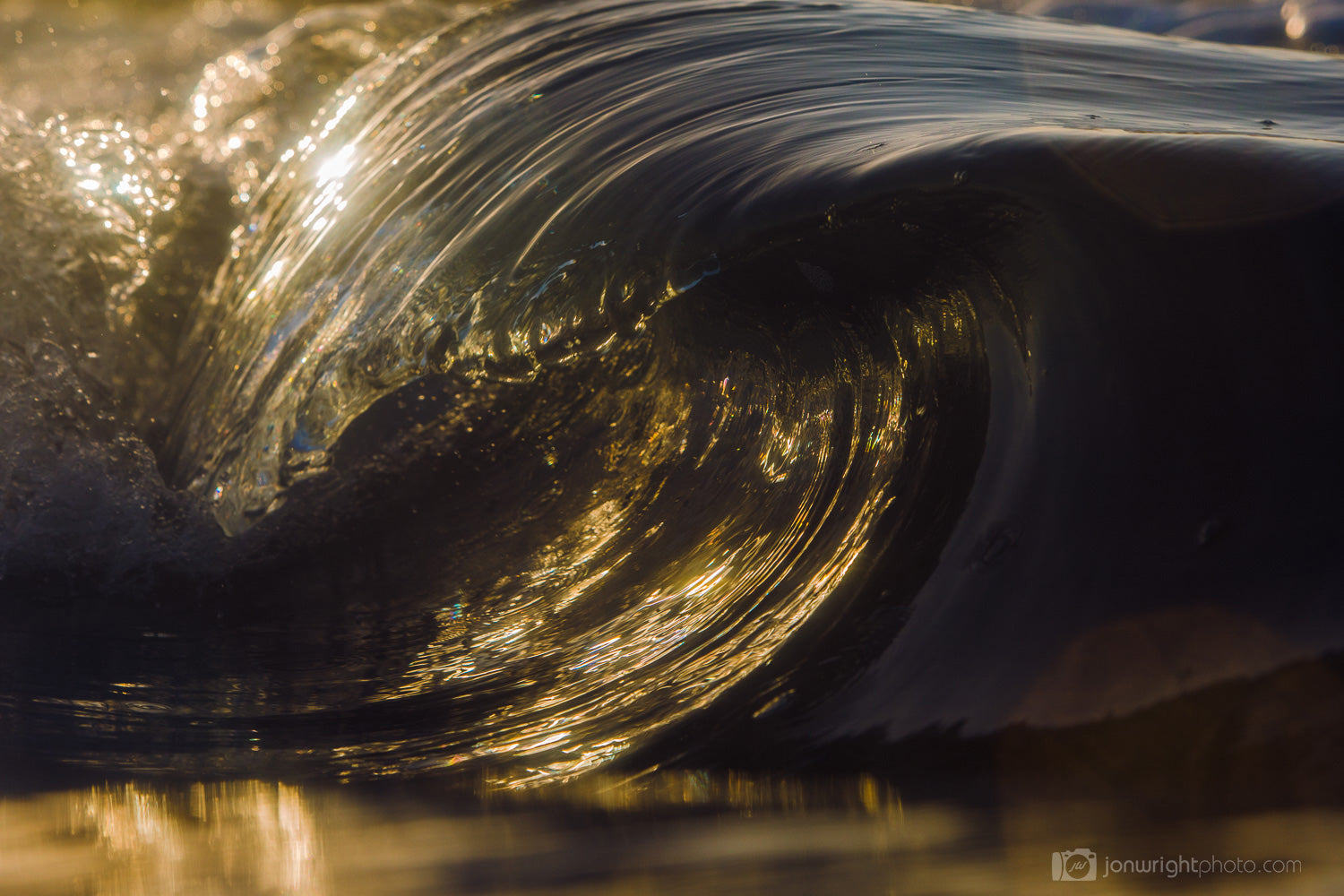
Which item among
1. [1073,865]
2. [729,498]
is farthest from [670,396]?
[1073,865]

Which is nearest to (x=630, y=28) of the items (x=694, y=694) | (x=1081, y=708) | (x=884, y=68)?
(x=884, y=68)

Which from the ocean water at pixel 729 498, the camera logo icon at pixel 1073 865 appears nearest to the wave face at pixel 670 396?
the ocean water at pixel 729 498

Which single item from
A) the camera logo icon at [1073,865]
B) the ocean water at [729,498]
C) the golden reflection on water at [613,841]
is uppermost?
the ocean water at [729,498]

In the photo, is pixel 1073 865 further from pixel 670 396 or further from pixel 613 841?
pixel 670 396

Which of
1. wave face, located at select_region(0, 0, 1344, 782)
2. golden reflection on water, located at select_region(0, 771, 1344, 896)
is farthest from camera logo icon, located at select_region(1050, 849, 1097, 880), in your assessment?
wave face, located at select_region(0, 0, 1344, 782)

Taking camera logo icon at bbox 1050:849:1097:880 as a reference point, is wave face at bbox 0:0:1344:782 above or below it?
above

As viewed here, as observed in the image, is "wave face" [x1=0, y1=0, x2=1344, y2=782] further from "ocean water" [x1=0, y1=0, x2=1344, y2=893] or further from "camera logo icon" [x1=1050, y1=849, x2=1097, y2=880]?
"camera logo icon" [x1=1050, y1=849, x2=1097, y2=880]

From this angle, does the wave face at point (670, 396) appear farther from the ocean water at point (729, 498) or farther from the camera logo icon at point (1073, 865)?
the camera logo icon at point (1073, 865)
